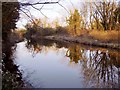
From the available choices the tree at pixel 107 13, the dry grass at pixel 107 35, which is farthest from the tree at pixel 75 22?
the dry grass at pixel 107 35

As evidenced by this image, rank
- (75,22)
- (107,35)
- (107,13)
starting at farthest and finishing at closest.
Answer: (75,22) < (107,13) < (107,35)

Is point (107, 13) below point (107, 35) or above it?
above

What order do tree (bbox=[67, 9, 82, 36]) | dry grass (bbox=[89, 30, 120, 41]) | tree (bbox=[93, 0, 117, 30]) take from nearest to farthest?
dry grass (bbox=[89, 30, 120, 41]) < tree (bbox=[93, 0, 117, 30]) < tree (bbox=[67, 9, 82, 36])

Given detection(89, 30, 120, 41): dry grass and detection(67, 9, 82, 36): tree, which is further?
detection(67, 9, 82, 36): tree

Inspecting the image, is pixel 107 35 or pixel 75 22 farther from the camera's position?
pixel 75 22

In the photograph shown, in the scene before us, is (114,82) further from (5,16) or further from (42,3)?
(42,3)

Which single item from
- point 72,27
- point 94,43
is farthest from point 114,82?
point 72,27

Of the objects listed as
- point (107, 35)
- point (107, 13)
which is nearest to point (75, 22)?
point (107, 13)

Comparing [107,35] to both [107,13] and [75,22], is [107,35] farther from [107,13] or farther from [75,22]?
[75,22]

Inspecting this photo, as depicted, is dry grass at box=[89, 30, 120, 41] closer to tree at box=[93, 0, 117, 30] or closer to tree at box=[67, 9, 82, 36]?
tree at box=[93, 0, 117, 30]

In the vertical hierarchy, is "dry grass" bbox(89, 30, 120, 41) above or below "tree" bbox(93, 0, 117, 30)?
below

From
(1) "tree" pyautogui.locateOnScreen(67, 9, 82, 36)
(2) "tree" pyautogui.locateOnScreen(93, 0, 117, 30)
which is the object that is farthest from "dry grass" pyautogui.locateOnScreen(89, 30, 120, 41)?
(1) "tree" pyautogui.locateOnScreen(67, 9, 82, 36)

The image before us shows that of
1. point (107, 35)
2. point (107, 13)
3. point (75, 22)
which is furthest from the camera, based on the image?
point (75, 22)

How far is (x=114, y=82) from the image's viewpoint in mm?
12016
